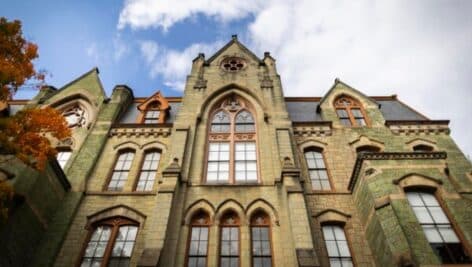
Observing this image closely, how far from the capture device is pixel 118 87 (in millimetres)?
19844

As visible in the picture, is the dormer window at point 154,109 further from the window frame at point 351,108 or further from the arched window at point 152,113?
the window frame at point 351,108

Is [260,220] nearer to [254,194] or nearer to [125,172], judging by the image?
[254,194]

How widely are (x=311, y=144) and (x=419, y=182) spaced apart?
543 centimetres

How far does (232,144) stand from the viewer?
51.6 feet

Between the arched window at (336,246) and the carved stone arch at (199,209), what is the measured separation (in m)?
4.48

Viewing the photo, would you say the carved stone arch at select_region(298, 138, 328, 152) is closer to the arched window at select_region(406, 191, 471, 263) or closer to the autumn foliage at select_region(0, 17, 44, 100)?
the arched window at select_region(406, 191, 471, 263)

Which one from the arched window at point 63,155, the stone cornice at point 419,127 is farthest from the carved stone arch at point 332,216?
the arched window at point 63,155

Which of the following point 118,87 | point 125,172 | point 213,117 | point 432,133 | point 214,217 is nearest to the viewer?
point 214,217

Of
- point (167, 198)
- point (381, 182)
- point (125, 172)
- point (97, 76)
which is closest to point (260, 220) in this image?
point (167, 198)

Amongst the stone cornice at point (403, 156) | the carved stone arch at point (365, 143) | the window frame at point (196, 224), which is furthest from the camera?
the carved stone arch at point (365, 143)

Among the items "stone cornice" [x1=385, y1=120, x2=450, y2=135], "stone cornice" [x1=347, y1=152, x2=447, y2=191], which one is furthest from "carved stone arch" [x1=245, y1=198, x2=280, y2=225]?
"stone cornice" [x1=385, y1=120, x2=450, y2=135]

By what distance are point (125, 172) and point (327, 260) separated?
31.5 ft

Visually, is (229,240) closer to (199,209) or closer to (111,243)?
→ (199,209)

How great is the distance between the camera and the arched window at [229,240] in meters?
11.2
